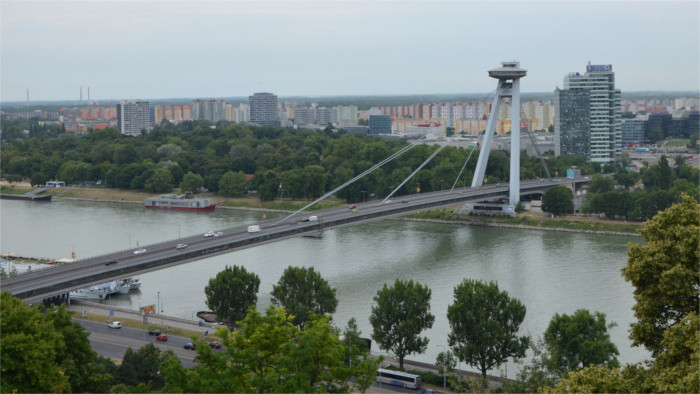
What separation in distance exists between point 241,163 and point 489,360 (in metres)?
12.9

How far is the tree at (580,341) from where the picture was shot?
211 inches

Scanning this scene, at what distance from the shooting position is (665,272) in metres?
3.60

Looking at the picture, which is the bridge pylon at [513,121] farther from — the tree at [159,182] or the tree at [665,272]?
the tree at [665,272]

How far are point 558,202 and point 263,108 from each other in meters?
29.6

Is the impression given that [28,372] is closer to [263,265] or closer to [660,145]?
[263,265]

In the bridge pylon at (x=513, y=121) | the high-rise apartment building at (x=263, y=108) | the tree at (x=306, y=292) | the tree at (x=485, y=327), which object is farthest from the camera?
the high-rise apartment building at (x=263, y=108)

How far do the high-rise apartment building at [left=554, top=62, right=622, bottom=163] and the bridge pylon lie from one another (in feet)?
22.9

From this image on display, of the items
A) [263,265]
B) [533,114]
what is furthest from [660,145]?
[263,265]

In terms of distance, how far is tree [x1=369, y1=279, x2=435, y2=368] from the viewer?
597 centimetres

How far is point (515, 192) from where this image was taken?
13602 millimetres

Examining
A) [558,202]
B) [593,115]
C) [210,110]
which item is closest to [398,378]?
[558,202]

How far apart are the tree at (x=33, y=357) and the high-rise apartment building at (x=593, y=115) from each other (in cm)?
1812

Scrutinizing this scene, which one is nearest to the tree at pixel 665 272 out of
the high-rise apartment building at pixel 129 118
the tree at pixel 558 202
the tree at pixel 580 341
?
the tree at pixel 580 341

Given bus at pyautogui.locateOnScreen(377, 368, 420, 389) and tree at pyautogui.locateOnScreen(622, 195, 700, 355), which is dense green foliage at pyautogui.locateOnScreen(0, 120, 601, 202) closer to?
bus at pyautogui.locateOnScreen(377, 368, 420, 389)
